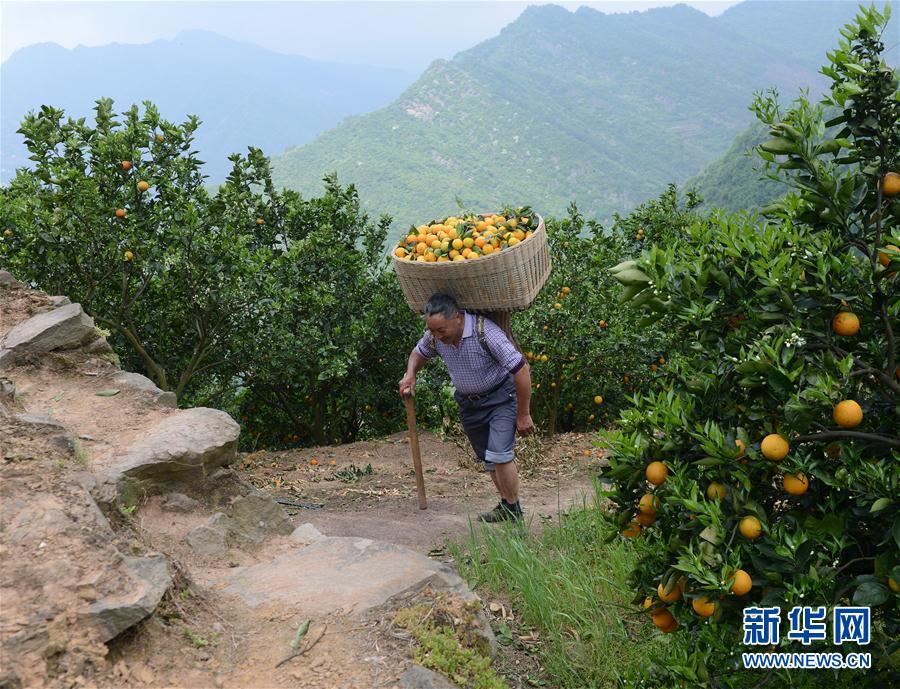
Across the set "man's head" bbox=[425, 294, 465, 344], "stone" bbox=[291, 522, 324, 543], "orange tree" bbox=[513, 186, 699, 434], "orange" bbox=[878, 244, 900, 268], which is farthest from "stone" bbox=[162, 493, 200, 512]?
"orange tree" bbox=[513, 186, 699, 434]

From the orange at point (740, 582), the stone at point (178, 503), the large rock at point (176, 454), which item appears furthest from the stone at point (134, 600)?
the orange at point (740, 582)

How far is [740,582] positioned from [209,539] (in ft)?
9.01

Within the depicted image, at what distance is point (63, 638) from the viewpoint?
2.51m

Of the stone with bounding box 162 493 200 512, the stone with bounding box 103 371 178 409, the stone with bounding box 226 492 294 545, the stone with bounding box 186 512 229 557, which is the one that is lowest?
the stone with bounding box 226 492 294 545

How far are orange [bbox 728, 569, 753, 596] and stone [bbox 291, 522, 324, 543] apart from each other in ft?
8.19

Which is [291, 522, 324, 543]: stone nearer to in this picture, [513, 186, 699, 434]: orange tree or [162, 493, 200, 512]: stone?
[162, 493, 200, 512]: stone

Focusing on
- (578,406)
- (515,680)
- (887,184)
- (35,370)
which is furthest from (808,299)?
(578,406)

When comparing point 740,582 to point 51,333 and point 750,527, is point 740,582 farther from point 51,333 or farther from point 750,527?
point 51,333

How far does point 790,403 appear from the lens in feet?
7.28

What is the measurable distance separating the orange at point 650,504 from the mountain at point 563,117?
27805 mm

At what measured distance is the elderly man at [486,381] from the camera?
489 centimetres

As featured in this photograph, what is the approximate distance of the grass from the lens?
3543 mm

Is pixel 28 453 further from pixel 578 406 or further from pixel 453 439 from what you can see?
pixel 578 406

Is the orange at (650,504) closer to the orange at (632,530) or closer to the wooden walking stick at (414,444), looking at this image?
the orange at (632,530)
